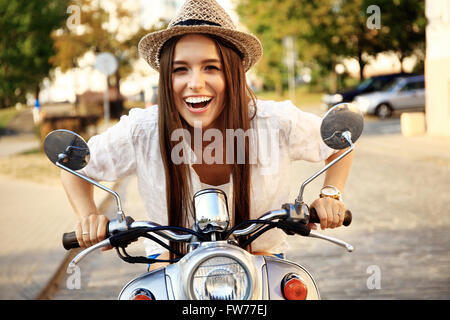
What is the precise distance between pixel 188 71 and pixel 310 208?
0.67 meters

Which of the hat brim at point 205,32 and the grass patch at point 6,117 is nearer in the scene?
the hat brim at point 205,32

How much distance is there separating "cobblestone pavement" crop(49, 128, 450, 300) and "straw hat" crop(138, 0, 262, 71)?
1.38m

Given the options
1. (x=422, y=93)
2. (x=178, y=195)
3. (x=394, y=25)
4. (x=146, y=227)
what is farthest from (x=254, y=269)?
(x=394, y=25)

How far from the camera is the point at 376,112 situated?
25.2 m

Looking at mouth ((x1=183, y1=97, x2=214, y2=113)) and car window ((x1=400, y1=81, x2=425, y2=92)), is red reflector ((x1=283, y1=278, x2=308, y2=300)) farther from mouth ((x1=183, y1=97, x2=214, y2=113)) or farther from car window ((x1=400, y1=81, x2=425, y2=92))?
car window ((x1=400, y1=81, x2=425, y2=92))

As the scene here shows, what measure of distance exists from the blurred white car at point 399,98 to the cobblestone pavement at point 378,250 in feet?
46.3

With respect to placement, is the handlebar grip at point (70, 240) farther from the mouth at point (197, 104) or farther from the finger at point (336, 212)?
the finger at point (336, 212)

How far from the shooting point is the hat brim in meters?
2.09

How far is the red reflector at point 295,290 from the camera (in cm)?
165

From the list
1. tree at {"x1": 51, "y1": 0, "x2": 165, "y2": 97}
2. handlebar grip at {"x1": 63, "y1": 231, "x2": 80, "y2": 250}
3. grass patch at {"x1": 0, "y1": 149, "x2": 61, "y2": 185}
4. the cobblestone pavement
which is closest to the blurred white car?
tree at {"x1": 51, "y1": 0, "x2": 165, "y2": 97}

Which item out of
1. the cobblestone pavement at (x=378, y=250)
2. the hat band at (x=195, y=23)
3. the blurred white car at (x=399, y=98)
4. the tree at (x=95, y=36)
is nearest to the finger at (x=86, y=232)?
the hat band at (x=195, y=23)

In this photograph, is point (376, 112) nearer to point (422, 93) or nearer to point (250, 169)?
point (422, 93)

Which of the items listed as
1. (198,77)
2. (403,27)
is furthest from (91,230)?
(403,27)

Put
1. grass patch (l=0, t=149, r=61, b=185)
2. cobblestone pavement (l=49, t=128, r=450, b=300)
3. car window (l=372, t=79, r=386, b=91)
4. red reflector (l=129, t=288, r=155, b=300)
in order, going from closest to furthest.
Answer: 1. red reflector (l=129, t=288, r=155, b=300)
2. cobblestone pavement (l=49, t=128, r=450, b=300)
3. grass patch (l=0, t=149, r=61, b=185)
4. car window (l=372, t=79, r=386, b=91)
